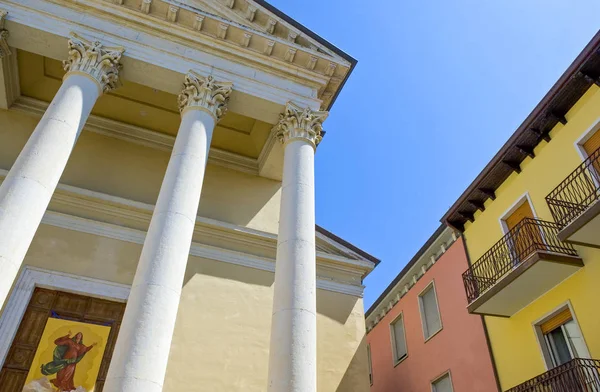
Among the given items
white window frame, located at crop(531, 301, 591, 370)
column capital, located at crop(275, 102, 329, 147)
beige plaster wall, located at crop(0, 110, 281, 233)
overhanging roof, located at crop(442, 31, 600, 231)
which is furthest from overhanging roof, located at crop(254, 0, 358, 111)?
white window frame, located at crop(531, 301, 591, 370)

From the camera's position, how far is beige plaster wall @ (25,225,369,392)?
9461 mm

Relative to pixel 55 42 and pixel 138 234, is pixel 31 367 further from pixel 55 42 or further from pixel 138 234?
pixel 55 42

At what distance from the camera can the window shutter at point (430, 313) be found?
17.1 metres

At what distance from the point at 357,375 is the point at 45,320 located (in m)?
6.95

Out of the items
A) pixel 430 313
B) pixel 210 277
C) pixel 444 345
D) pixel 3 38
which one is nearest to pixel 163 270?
pixel 210 277

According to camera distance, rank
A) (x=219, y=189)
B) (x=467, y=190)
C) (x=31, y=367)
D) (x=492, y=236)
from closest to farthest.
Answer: (x=31, y=367), (x=219, y=189), (x=492, y=236), (x=467, y=190)

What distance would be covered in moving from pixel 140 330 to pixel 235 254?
5.61 meters

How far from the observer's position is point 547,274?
11.1 meters

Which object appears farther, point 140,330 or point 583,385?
point 583,385

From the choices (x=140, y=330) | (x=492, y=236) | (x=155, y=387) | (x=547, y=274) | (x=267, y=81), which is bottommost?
(x=155, y=387)

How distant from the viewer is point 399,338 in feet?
64.5

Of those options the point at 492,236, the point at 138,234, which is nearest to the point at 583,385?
the point at 492,236

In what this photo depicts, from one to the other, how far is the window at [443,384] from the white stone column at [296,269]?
10573 mm

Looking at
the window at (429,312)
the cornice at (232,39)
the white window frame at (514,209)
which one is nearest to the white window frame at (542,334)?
the white window frame at (514,209)
